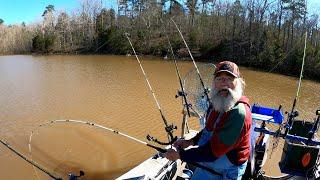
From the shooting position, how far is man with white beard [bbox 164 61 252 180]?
109 inches

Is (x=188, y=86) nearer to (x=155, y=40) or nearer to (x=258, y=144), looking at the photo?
(x=258, y=144)

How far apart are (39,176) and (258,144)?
4.17m

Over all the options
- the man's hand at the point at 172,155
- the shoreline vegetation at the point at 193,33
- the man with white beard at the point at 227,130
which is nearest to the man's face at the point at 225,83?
the man with white beard at the point at 227,130

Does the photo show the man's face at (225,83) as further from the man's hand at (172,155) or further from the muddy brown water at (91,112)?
the muddy brown water at (91,112)

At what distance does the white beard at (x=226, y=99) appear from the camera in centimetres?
283

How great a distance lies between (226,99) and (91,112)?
9416 millimetres

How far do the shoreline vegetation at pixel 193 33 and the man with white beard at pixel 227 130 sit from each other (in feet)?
72.6

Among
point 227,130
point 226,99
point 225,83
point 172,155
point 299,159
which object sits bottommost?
point 299,159

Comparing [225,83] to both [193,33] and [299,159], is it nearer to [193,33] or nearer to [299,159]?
[299,159]

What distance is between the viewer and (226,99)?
2.84 meters

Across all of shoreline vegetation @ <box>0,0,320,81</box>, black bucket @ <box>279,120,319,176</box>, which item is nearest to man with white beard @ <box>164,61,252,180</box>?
black bucket @ <box>279,120,319,176</box>

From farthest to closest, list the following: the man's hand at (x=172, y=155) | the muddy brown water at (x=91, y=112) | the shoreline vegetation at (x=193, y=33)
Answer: the shoreline vegetation at (x=193, y=33) → the muddy brown water at (x=91, y=112) → the man's hand at (x=172, y=155)

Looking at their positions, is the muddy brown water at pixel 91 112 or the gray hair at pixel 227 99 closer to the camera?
the gray hair at pixel 227 99

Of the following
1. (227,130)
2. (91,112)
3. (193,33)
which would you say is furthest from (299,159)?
(193,33)
